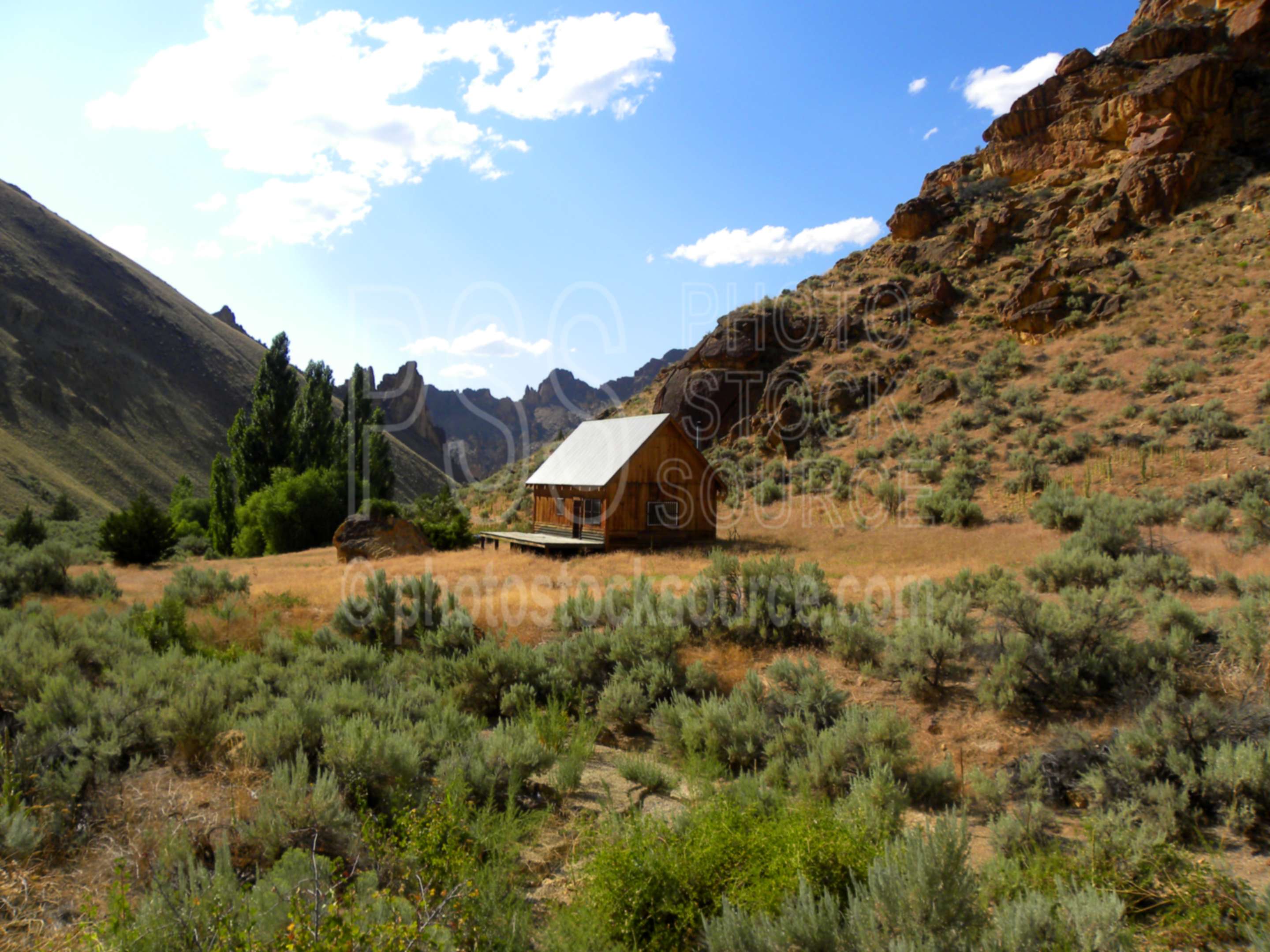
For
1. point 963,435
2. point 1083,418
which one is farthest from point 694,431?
point 1083,418

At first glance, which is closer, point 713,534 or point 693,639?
point 693,639

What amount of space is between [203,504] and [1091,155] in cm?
5710

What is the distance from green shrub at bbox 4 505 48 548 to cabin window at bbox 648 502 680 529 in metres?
17.7

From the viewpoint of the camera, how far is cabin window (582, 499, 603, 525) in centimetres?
2167

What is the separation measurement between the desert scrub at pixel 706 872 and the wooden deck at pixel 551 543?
1644 cm

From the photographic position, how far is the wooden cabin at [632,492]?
836 inches

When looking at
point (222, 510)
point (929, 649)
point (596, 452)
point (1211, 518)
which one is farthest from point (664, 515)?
point (222, 510)

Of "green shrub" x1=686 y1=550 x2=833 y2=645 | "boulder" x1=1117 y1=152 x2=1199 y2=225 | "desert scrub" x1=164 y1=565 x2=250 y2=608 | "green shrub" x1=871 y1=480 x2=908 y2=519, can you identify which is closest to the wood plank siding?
"green shrub" x1=871 y1=480 x2=908 y2=519

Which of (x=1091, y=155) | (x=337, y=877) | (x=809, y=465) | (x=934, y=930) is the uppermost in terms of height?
(x=1091, y=155)

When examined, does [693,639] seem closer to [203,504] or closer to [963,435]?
[963,435]

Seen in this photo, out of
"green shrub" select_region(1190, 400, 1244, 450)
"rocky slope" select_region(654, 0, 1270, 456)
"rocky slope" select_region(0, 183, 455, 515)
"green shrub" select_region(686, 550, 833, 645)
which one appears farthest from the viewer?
"rocky slope" select_region(0, 183, 455, 515)

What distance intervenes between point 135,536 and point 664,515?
17285mm

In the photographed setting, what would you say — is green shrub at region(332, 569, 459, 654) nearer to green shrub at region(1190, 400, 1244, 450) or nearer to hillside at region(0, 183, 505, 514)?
green shrub at region(1190, 400, 1244, 450)

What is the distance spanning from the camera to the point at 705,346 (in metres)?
38.8
